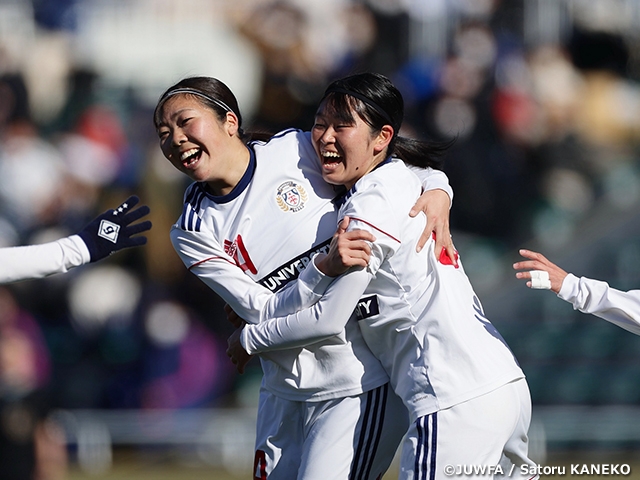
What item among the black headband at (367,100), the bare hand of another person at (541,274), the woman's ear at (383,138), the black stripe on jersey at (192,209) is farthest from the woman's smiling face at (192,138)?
the bare hand of another person at (541,274)

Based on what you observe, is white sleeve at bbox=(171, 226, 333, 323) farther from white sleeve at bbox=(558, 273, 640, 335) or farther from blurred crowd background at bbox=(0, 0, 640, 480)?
blurred crowd background at bbox=(0, 0, 640, 480)

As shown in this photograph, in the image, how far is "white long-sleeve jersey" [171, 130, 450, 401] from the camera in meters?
3.64

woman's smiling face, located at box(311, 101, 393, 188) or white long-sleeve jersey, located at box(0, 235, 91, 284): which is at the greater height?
woman's smiling face, located at box(311, 101, 393, 188)

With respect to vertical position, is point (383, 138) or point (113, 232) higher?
point (383, 138)

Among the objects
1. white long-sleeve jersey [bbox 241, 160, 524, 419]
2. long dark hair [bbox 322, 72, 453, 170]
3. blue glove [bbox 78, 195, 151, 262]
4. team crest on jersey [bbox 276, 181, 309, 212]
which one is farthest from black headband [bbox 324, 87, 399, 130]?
blue glove [bbox 78, 195, 151, 262]

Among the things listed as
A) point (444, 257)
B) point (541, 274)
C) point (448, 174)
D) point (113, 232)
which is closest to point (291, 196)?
point (444, 257)

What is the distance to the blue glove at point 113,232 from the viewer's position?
4117mm

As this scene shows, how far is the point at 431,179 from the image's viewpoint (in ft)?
12.3

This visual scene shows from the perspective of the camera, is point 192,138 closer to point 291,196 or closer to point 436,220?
point 291,196

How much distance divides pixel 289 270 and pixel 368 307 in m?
0.39

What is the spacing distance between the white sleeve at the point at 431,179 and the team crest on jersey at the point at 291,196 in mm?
429

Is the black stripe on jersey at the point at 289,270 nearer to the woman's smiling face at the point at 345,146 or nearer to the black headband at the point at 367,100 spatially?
the woman's smiling face at the point at 345,146

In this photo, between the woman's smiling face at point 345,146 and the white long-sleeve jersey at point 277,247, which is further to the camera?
the white long-sleeve jersey at point 277,247

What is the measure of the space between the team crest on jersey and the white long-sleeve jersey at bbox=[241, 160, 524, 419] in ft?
0.94
